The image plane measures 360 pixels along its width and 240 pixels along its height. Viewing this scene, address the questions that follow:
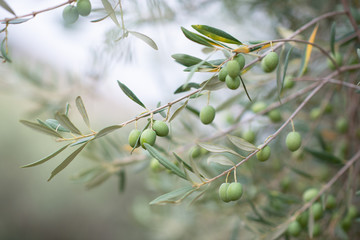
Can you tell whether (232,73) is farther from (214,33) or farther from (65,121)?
(65,121)

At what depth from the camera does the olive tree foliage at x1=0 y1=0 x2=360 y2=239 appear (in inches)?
15.2

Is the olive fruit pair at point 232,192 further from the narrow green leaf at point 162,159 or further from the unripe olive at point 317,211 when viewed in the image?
the unripe olive at point 317,211

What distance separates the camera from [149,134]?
1.21 feet

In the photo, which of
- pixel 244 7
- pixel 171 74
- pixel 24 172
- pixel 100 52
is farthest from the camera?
pixel 24 172

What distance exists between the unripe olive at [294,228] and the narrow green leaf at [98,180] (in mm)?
397

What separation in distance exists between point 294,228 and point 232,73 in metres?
0.34

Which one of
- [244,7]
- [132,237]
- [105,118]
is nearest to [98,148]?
[244,7]

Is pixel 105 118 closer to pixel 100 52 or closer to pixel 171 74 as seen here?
pixel 171 74

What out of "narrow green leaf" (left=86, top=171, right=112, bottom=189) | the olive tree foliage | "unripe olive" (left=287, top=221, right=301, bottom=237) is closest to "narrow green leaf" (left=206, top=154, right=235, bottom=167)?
the olive tree foliage

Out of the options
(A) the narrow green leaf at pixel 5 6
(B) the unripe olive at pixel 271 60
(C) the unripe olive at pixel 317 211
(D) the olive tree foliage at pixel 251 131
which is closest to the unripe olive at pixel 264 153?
(D) the olive tree foliage at pixel 251 131

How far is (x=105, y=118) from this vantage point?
2.85m

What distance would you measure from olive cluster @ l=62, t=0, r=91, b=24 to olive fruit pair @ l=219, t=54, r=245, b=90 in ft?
0.56

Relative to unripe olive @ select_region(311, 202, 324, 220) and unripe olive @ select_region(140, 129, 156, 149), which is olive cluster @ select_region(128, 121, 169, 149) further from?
unripe olive @ select_region(311, 202, 324, 220)

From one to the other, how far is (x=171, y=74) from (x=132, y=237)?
2193 millimetres
